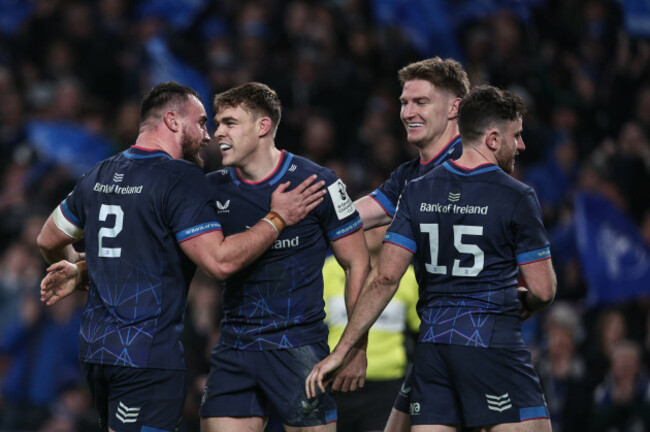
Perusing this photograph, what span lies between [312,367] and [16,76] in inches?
352

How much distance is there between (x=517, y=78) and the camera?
35.5 ft

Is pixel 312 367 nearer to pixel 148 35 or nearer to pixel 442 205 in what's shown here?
pixel 442 205

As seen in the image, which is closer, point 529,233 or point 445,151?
point 529,233

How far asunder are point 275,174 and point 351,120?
19.5 feet

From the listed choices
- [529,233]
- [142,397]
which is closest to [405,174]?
[529,233]

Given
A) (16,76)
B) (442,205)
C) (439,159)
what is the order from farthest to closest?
(16,76), (439,159), (442,205)

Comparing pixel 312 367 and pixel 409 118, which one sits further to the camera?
pixel 409 118

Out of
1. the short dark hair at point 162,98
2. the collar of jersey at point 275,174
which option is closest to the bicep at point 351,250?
the collar of jersey at point 275,174

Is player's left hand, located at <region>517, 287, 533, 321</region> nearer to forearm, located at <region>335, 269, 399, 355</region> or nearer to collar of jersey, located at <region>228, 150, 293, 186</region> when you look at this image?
forearm, located at <region>335, 269, 399, 355</region>

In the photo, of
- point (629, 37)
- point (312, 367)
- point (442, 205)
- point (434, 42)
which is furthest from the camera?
point (434, 42)

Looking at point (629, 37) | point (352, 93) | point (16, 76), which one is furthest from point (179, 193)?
point (16, 76)

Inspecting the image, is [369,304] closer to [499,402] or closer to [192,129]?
[499,402]

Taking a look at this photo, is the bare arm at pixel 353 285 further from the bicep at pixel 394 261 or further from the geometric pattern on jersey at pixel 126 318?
the geometric pattern on jersey at pixel 126 318

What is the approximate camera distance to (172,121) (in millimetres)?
5277
